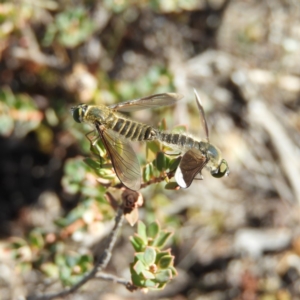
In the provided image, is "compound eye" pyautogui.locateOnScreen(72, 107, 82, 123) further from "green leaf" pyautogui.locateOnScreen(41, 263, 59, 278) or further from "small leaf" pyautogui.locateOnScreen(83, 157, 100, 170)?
"green leaf" pyautogui.locateOnScreen(41, 263, 59, 278)

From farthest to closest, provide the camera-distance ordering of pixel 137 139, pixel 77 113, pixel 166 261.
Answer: pixel 77 113 → pixel 137 139 → pixel 166 261

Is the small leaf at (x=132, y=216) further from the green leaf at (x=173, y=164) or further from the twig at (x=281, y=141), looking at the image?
the twig at (x=281, y=141)

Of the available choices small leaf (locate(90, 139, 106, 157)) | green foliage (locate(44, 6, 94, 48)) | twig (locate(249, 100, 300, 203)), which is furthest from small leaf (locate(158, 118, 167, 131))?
twig (locate(249, 100, 300, 203))

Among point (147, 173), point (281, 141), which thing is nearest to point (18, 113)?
point (147, 173)

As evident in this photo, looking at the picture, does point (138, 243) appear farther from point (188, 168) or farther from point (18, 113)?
point (18, 113)

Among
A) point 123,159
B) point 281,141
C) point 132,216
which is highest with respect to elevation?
point 123,159

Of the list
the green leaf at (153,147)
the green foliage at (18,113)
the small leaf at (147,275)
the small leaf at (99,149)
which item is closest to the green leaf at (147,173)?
the green leaf at (153,147)
